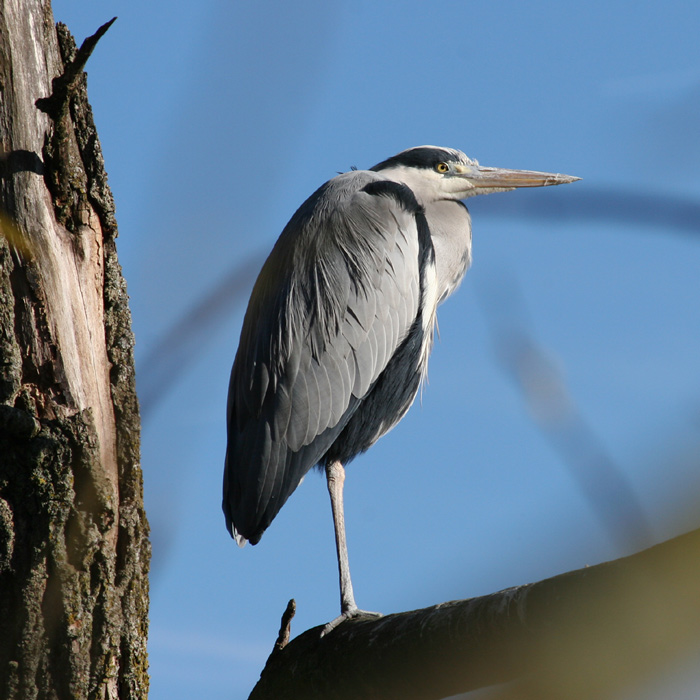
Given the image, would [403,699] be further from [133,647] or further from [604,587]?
[604,587]

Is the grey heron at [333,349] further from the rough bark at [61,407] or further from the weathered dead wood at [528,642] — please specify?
the rough bark at [61,407]

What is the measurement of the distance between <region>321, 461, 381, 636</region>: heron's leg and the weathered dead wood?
40 cm

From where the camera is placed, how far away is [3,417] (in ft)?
6.20

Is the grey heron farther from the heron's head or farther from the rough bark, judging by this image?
the rough bark

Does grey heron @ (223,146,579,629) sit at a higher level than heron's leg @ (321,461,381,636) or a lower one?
higher

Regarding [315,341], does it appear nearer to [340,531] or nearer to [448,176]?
[340,531]

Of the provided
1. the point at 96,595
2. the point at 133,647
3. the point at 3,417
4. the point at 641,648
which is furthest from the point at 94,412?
the point at 641,648

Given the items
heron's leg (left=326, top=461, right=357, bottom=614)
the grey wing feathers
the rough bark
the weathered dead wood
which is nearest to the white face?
the grey wing feathers

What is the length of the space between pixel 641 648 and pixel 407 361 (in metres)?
3.59

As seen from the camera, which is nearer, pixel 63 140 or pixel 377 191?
pixel 63 140

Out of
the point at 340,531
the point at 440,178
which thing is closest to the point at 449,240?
the point at 440,178

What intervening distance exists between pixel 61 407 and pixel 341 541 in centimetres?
176

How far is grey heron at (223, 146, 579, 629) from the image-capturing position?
3.43 meters

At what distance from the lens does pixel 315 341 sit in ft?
11.9
